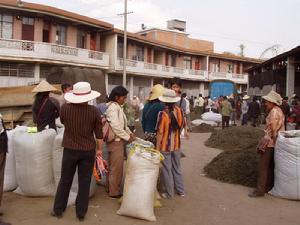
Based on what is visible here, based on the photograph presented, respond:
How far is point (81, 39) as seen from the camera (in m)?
28.1

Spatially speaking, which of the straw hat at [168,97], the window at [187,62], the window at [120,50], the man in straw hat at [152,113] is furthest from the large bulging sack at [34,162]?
the window at [187,62]

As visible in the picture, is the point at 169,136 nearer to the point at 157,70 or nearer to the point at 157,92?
the point at 157,92

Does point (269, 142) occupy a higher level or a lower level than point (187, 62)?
lower

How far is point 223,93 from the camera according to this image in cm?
3027

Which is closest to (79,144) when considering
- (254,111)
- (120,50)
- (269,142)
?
(269,142)

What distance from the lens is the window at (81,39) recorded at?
27.8 metres

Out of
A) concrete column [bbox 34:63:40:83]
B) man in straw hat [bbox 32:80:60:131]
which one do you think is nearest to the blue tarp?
concrete column [bbox 34:63:40:83]

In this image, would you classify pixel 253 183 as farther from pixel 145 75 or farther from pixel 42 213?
pixel 145 75

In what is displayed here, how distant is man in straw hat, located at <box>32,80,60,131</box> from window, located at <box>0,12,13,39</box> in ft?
61.3

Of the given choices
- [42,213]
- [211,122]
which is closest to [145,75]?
[211,122]

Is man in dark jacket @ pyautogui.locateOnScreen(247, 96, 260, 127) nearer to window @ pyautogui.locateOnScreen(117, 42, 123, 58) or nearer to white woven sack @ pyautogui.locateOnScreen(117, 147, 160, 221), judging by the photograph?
white woven sack @ pyautogui.locateOnScreen(117, 147, 160, 221)

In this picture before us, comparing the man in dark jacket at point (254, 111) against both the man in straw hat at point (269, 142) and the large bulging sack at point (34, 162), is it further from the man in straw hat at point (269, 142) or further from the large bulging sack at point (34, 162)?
the large bulging sack at point (34, 162)

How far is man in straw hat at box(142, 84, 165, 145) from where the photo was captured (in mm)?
6020

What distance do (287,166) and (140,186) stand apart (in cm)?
239
